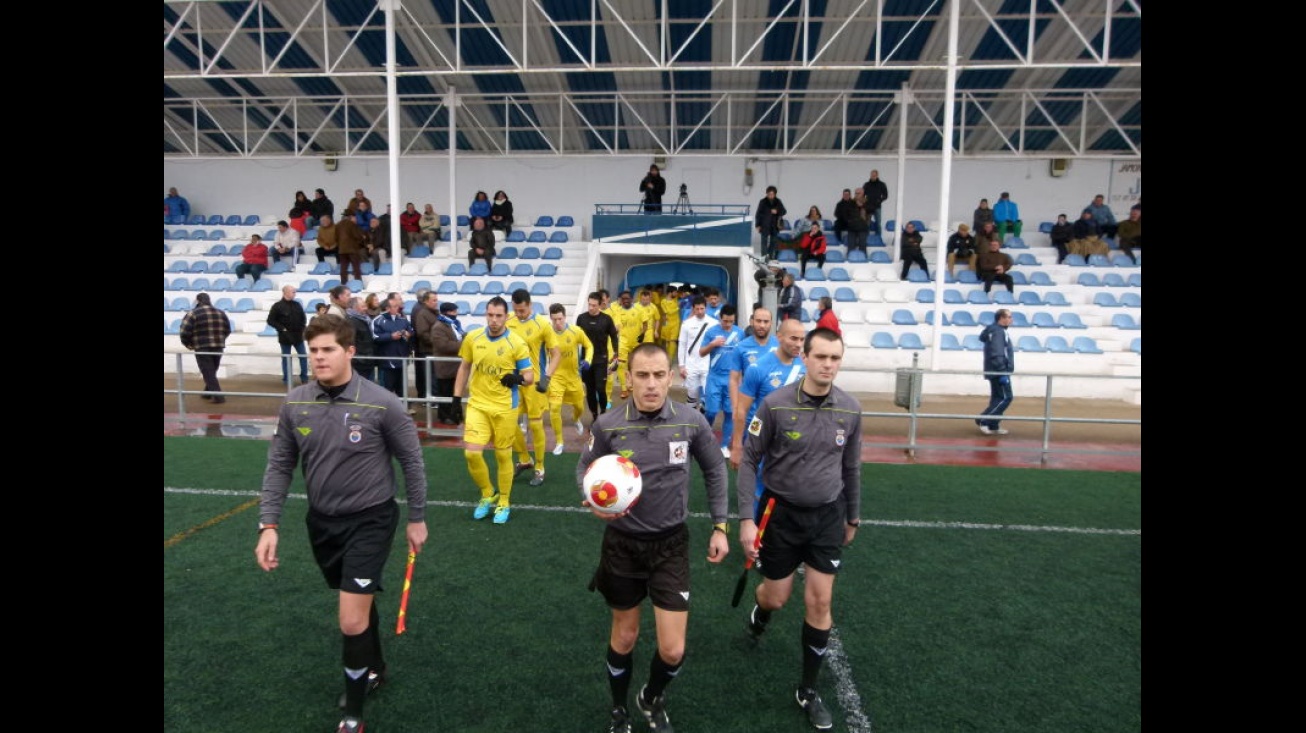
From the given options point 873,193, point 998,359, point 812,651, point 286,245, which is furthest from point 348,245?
point 812,651

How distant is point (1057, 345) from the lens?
633 inches

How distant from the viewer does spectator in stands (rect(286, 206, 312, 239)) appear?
21391 millimetres

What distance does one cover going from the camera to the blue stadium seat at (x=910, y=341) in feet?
53.3

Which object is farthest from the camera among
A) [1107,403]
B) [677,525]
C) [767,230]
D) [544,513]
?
[767,230]

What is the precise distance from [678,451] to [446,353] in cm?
766

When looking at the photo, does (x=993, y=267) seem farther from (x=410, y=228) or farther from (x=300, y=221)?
(x=300, y=221)

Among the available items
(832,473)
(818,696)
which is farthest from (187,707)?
(832,473)

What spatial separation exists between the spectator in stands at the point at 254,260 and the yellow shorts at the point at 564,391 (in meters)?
13.7

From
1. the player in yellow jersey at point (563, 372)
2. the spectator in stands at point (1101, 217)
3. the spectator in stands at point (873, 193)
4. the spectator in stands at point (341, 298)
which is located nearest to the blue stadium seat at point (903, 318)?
the spectator in stands at point (873, 193)

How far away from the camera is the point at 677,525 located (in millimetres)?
3613

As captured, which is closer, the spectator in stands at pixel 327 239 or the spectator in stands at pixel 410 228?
the spectator in stands at pixel 327 239

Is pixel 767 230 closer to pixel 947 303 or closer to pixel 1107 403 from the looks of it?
pixel 947 303

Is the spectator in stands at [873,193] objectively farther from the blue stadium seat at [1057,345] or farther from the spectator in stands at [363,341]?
the spectator in stands at [363,341]
